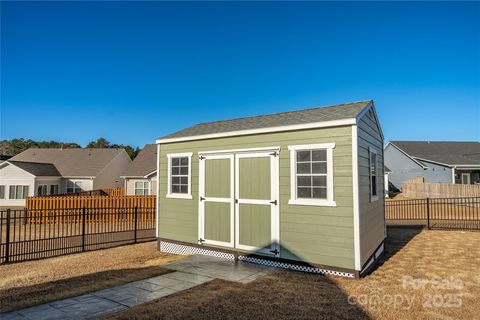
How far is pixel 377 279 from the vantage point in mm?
6051

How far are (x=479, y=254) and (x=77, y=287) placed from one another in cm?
1006

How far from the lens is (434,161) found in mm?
30172

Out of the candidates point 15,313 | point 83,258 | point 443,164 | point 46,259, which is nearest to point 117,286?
point 15,313

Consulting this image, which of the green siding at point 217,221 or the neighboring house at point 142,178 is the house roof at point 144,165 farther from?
the green siding at point 217,221

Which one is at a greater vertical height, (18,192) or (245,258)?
(18,192)

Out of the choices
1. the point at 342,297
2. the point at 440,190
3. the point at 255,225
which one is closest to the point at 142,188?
the point at 255,225

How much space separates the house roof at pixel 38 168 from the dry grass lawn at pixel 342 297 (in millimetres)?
25242

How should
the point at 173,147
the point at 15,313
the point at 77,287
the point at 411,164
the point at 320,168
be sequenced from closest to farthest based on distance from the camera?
1. the point at 15,313
2. the point at 77,287
3. the point at 320,168
4. the point at 173,147
5. the point at 411,164

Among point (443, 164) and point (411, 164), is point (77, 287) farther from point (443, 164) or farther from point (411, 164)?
point (411, 164)

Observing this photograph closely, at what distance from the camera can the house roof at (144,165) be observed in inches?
895

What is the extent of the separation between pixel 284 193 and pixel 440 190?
72.8 ft

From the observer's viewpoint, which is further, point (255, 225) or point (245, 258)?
point (245, 258)

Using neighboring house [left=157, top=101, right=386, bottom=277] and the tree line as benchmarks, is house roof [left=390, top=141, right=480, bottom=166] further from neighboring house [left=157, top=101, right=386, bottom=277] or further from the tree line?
the tree line

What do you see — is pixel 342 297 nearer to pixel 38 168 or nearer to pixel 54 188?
pixel 38 168
